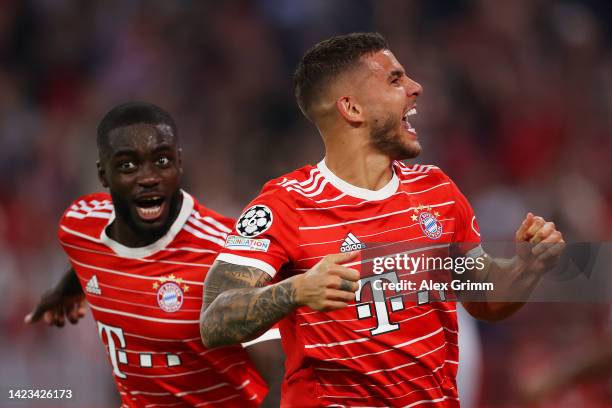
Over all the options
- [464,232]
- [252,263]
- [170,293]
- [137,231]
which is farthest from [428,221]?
[137,231]

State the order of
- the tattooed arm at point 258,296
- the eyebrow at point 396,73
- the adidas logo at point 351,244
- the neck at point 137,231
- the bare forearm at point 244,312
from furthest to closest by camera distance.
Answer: the neck at point 137,231 < the eyebrow at point 396,73 < the adidas logo at point 351,244 < the bare forearm at point 244,312 < the tattooed arm at point 258,296

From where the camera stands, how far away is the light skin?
3389 mm

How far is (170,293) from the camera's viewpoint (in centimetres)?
429

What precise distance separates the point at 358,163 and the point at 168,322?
3.64ft

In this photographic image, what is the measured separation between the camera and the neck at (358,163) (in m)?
3.80

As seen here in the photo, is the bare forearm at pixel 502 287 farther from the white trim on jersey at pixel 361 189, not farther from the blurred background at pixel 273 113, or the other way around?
the blurred background at pixel 273 113

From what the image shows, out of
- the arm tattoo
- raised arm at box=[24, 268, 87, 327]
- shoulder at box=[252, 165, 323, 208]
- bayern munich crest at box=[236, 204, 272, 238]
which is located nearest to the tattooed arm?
the arm tattoo

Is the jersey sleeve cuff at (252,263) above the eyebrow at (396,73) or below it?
below

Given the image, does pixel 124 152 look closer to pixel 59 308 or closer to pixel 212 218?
pixel 212 218

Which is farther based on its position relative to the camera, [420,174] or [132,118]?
[132,118]

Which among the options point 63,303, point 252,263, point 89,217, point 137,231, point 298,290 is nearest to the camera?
point 298,290

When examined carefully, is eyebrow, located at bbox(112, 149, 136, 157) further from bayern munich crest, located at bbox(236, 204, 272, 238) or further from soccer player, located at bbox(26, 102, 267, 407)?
bayern munich crest, located at bbox(236, 204, 272, 238)

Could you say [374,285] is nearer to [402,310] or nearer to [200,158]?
[402,310]

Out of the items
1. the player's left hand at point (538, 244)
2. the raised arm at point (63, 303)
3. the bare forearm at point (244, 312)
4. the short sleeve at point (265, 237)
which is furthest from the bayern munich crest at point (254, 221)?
the raised arm at point (63, 303)
